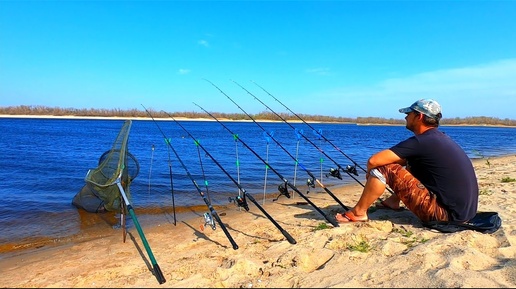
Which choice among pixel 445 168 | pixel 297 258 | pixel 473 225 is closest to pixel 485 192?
pixel 473 225

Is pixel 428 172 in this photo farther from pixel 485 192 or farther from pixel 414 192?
pixel 485 192

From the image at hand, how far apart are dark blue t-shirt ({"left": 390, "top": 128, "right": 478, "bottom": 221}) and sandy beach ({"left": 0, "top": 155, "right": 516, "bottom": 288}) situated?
357 millimetres

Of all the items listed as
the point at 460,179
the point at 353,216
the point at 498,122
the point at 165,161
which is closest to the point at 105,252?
the point at 353,216

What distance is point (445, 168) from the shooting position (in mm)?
3801

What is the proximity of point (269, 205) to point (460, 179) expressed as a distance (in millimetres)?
4572

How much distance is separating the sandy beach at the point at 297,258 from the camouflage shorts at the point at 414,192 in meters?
0.26

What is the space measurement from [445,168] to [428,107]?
769mm

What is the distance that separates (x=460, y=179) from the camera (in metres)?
3.79

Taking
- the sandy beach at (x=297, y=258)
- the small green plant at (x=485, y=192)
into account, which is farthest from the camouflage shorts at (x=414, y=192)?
the small green plant at (x=485, y=192)

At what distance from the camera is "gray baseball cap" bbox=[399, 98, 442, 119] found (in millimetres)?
3957

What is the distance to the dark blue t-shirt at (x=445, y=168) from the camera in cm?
377

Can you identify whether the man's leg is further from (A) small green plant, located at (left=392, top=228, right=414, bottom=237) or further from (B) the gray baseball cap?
(B) the gray baseball cap

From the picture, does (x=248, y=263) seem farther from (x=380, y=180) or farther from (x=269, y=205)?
(x=269, y=205)

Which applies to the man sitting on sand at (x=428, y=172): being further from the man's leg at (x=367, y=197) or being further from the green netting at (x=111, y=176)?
the green netting at (x=111, y=176)
